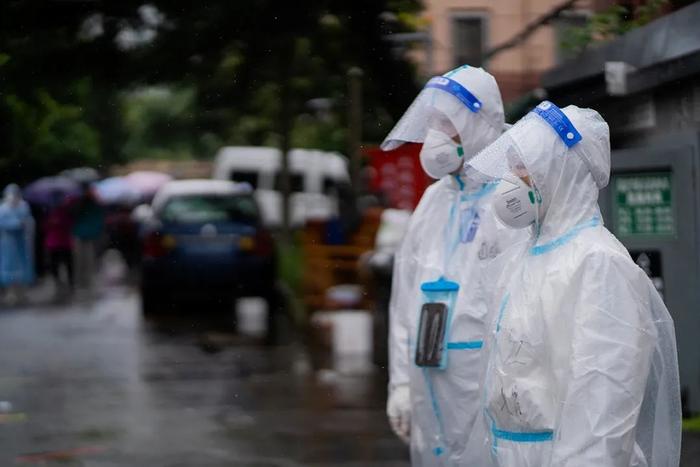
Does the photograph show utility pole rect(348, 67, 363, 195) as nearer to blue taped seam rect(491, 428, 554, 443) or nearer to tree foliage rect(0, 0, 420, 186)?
tree foliage rect(0, 0, 420, 186)

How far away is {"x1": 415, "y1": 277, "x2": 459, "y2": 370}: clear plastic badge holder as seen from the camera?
4.79 m

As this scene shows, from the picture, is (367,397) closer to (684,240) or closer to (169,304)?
(684,240)

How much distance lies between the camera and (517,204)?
12.2 feet

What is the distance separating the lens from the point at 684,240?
26.4 ft

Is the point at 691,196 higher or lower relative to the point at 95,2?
lower

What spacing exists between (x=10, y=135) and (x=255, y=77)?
8.32 ft

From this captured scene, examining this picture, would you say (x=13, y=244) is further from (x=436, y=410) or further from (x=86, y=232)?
(x=436, y=410)

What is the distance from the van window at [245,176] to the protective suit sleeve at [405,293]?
23.0 m

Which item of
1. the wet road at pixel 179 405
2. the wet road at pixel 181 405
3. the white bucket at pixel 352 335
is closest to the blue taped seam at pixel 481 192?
the wet road at pixel 181 405

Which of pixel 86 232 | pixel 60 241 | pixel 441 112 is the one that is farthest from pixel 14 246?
pixel 441 112

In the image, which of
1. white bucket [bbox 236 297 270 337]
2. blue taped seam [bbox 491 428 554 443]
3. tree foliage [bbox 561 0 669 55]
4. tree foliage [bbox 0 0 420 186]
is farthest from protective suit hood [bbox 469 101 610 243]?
white bucket [bbox 236 297 270 337]

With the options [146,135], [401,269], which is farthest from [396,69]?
[146,135]

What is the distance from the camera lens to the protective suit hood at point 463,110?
16.4 ft

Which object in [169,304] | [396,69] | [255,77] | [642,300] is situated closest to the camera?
[642,300]
